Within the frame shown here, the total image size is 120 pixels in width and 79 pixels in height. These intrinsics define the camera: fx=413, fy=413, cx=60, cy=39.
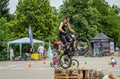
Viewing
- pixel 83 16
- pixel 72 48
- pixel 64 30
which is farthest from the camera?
pixel 83 16

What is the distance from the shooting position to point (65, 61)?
55.8 ft

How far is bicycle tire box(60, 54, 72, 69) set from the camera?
55.2 feet

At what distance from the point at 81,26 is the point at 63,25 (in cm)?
7442

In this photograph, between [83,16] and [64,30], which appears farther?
[83,16]

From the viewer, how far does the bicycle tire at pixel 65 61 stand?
16837 mm

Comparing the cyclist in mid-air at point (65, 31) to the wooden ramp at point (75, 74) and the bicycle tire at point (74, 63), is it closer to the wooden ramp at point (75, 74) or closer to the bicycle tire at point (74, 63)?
the bicycle tire at point (74, 63)

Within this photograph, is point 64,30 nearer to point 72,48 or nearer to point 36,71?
point 72,48

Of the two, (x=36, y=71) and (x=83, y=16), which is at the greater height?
(x=83, y=16)

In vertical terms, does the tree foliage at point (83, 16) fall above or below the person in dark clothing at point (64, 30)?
above

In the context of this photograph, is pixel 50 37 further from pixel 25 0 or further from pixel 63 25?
pixel 63 25

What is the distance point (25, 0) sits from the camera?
2667 inches

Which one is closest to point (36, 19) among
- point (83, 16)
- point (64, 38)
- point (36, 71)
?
point (83, 16)

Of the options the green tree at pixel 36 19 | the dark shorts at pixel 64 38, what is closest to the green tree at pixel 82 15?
the green tree at pixel 36 19

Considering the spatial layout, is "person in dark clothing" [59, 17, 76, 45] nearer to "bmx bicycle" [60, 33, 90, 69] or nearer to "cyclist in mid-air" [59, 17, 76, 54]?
"cyclist in mid-air" [59, 17, 76, 54]
